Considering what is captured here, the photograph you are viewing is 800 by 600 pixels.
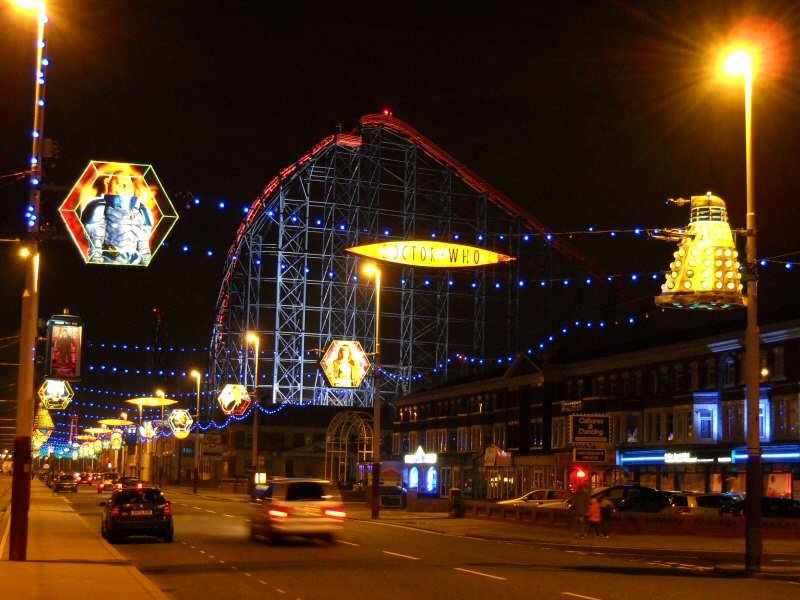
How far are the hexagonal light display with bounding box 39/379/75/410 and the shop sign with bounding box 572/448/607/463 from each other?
95.3ft

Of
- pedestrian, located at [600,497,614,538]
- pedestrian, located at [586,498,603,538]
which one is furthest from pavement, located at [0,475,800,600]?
pedestrian, located at [586,498,603,538]

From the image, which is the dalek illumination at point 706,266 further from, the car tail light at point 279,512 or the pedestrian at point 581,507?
the pedestrian at point 581,507

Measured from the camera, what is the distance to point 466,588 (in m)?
16.7

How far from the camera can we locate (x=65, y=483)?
237 ft

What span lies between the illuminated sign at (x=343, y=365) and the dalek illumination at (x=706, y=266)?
75.6 feet

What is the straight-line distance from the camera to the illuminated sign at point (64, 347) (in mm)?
33906

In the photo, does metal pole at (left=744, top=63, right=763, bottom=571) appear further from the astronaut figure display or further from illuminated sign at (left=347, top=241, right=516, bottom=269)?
the astronaut figure display

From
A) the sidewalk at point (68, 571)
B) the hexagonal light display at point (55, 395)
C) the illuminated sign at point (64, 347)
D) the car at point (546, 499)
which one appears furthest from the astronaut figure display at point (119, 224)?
the hexagonal light display at point (55, 395)

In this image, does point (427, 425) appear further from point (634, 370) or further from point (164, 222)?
point (164, 222)

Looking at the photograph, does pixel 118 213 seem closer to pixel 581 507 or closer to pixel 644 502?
pixel 581 507

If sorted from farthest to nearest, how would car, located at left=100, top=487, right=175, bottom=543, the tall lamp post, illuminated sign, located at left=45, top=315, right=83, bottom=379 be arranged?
1. illuminated sign, located at left=45, top=315, right=83, bottom=379
2. car, located at left=100, top=487, right=175, bottom=543
3. the tall lamp post

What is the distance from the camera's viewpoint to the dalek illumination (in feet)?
69.1

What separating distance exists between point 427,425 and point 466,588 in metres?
67.1

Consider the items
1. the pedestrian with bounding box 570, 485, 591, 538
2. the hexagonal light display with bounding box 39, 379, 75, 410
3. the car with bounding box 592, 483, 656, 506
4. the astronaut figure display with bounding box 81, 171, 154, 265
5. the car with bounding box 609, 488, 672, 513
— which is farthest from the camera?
the hexagonal light display with bounding box 39, 379, 75, 410
